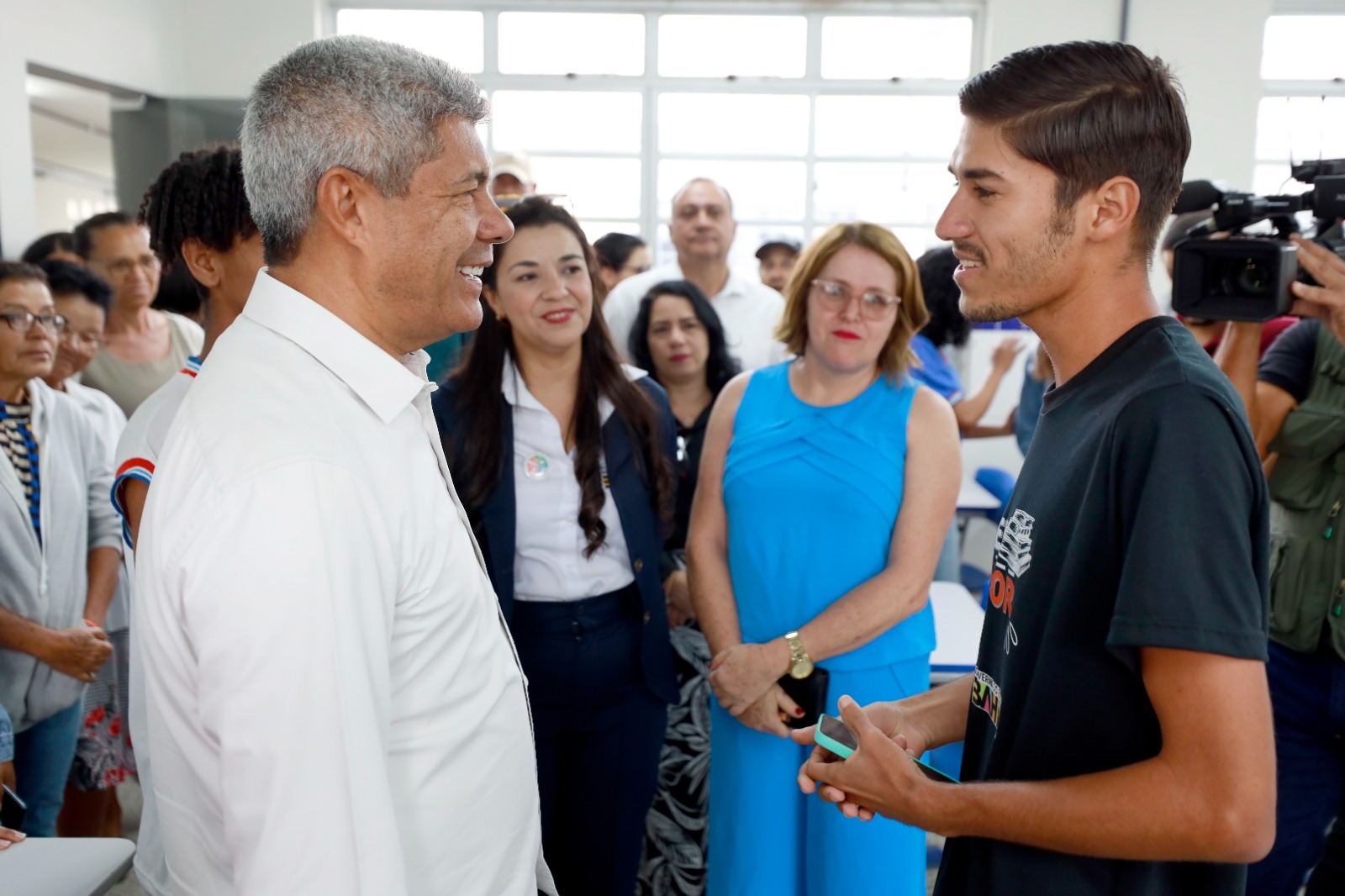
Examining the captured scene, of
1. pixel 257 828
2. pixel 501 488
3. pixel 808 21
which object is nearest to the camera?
pixel 257 828

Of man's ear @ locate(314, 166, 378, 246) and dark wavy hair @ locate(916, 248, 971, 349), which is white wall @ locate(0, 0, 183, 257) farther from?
man's ear @ locate(314, 166, 378, 246)

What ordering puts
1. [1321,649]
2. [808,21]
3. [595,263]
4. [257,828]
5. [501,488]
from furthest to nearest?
[808,21] → [595,263] → [501,488] → [1321,649] → [257,828]

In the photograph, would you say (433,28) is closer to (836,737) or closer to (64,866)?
(64,866)

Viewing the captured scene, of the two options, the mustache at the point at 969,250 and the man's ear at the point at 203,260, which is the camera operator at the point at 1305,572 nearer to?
the mustache at the point at 969,250

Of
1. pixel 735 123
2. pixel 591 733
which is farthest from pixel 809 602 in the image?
pixel 735 123

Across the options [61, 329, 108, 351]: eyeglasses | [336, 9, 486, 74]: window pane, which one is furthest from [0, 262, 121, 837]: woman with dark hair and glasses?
[336, 9, 486, 74]: window pane

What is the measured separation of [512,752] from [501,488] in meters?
0.92

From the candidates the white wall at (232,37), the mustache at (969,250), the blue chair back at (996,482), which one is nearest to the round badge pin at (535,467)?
the mustache at (969,250)

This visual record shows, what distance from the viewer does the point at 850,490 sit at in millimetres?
1894

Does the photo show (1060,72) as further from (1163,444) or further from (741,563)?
(741,563)

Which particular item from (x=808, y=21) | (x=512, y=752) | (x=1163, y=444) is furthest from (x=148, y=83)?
(x=1163, y=444)

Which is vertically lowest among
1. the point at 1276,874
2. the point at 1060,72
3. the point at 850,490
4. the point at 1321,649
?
the point at 1276,874

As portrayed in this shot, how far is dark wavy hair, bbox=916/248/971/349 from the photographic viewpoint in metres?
3.29

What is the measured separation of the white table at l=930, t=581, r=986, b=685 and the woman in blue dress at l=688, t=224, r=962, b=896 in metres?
0.26
